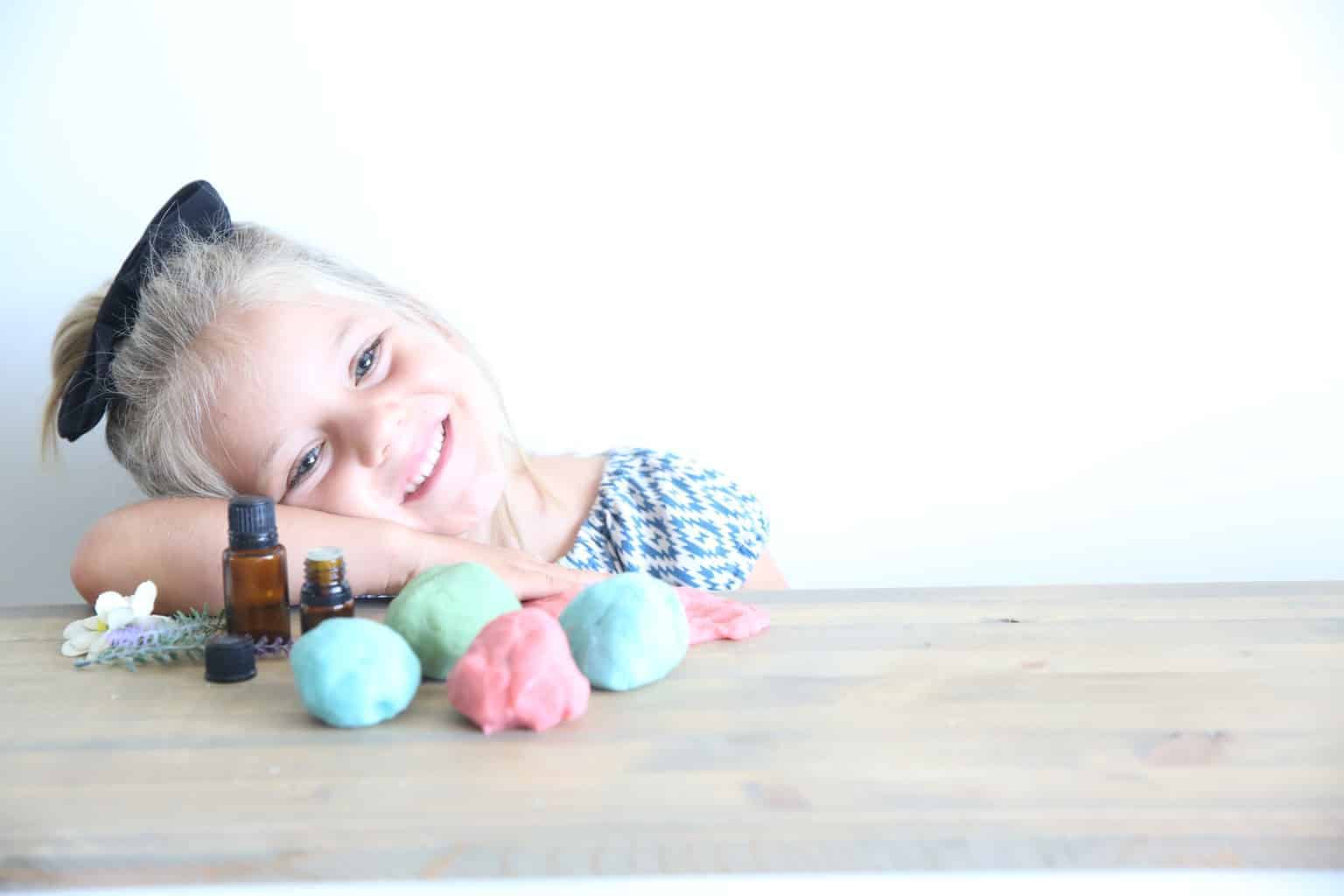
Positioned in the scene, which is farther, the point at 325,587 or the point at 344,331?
the point at 344,331

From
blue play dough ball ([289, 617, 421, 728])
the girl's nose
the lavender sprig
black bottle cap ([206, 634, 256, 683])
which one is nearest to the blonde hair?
the girl's nose

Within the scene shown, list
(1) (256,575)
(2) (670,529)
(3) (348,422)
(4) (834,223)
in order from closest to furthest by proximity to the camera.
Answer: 1. (1) (256,575)
2. (3) (348,422)
3. (2) (670,529)
4. (4) (834,223)

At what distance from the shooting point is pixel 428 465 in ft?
3.73

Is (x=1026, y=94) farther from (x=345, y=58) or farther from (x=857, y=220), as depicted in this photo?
(x=345, y=58)

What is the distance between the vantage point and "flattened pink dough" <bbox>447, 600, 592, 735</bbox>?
65cm

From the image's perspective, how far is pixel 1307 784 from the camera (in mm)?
566

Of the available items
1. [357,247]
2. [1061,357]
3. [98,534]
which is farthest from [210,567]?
[1061,357]

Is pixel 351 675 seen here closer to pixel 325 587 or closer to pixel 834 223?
pixel 325 587

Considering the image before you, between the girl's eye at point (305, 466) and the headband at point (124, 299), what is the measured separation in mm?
247

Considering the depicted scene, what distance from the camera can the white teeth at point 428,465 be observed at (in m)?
1.13

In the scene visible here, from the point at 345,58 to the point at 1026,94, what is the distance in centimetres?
86

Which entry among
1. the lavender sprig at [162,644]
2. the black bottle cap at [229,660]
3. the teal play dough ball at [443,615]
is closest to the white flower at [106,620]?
the lavender sprig at [162,644]

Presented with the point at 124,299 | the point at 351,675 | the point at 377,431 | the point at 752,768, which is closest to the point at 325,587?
the point at 351,675

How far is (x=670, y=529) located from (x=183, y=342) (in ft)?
1.86
